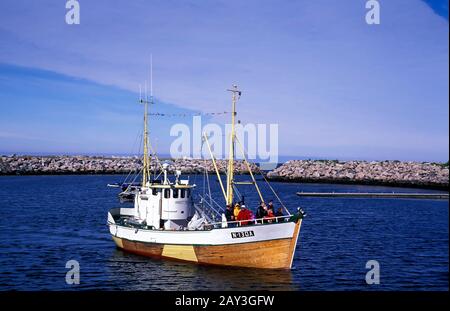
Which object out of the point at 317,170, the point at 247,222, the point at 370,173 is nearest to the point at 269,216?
the point at 247,222

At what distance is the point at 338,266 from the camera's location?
32.8 m

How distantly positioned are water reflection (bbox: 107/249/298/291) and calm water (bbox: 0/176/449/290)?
6 centimetres

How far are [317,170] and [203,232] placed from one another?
11887 cm

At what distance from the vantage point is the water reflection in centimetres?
2677

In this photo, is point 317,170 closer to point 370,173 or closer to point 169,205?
point 370,173

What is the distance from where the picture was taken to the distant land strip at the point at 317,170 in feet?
388

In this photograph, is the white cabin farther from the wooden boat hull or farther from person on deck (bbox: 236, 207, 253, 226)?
person on deck (bbox: 236, 207, 253, 226)

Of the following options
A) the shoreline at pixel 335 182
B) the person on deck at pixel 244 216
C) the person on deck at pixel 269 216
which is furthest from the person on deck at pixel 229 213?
the shoreline at pixel 335 182

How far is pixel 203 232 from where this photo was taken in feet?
97.5

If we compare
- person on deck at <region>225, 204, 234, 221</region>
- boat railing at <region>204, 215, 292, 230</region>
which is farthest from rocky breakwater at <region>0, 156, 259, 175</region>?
boat railing at <region>204, 215, 292, 230</region>

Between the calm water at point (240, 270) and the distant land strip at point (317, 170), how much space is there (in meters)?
53.5

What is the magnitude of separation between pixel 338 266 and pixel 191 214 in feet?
35.3

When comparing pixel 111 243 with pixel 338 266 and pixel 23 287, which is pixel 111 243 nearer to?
pixel 23 287
